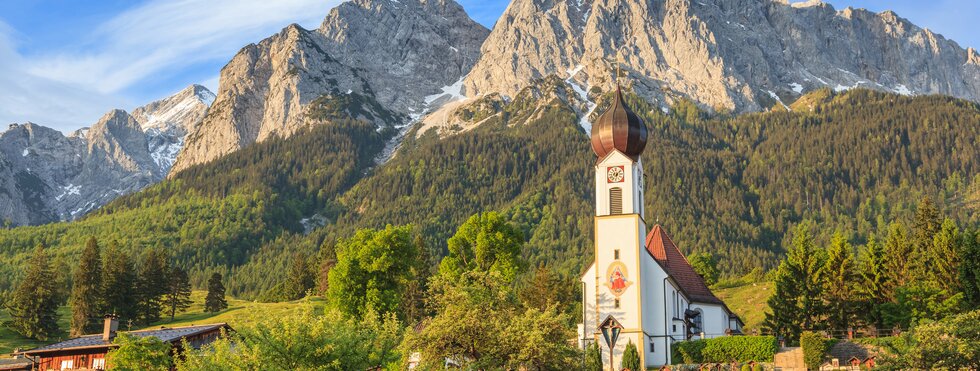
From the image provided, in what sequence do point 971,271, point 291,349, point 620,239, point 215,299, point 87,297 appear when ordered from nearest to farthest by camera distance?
point 291,349, point 971,271, point 620,239, point 87,297, point 215,299

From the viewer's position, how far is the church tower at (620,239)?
7069cm

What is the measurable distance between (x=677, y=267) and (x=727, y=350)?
16109 millimetres

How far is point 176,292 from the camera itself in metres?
112

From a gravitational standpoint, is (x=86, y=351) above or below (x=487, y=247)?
below

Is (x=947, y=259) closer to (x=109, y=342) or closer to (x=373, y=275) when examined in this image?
(x=373, y=275)

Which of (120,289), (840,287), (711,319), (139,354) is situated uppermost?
(120,289)

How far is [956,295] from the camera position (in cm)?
6788

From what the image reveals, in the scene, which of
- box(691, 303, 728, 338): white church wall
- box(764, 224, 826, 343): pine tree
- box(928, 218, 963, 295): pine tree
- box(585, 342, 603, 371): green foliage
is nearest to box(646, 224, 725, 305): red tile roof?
box(691, 303, 728, 338): white church wall

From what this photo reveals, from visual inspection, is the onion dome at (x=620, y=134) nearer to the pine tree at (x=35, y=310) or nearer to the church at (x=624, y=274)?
the church at (x=624, y=274)

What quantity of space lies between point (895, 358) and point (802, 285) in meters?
30.9

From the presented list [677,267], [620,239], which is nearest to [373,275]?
[620,239]

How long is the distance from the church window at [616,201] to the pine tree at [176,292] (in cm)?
5772

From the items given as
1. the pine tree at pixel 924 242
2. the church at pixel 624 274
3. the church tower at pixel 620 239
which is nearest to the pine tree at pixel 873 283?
the pine tree at pixel 924 242

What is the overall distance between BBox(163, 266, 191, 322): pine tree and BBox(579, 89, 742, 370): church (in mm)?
56208
